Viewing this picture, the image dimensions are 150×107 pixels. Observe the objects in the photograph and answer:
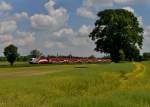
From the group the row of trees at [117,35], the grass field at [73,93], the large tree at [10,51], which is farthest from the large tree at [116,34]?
the grass field at [73,93]

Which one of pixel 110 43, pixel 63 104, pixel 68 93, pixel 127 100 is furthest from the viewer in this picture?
pixel 110 43

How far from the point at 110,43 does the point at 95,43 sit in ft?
17.5

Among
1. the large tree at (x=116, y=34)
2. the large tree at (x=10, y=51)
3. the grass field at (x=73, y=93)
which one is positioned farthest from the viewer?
the large tree at (x=10, y=51)

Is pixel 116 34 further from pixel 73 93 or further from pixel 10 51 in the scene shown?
pixel 73 93

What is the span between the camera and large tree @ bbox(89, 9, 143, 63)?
330 ft

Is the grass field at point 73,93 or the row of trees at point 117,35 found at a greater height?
the row of trees at point 117,35

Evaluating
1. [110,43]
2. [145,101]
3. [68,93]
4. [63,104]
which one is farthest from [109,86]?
[110,43]

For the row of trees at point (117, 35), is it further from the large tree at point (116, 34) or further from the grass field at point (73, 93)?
the grass field at point (73, 93)

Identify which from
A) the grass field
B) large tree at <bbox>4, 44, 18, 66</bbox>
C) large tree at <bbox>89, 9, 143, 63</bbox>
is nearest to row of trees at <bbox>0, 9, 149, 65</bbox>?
large tree at <bbox>89, 9, 143, 63</bbox>

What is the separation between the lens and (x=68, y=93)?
25.6 m

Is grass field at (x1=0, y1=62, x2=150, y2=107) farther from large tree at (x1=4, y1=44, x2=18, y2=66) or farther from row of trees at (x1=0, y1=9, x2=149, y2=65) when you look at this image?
large tree at (x1=4, y1=44, x2=18, y2=66)

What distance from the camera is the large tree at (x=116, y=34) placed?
100562mm

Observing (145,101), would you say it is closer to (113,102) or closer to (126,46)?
(113,102)

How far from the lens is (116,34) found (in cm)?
10094
